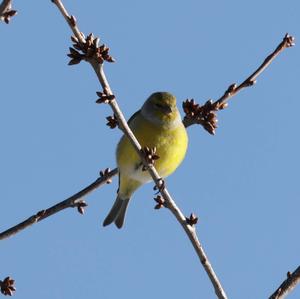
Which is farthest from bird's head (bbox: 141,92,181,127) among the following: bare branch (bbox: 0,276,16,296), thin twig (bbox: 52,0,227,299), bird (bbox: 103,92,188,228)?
bare branch (bbox: 0,276,16,296)

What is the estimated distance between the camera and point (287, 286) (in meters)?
4.39

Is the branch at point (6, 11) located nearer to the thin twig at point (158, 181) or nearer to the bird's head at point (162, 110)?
the thin twig at point (158, 181)

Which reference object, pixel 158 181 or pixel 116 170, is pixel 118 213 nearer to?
pixel 116 170

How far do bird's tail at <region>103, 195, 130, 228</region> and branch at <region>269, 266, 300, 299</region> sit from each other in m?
3.69

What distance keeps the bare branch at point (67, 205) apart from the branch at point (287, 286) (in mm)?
1846

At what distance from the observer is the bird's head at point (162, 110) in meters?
6.86

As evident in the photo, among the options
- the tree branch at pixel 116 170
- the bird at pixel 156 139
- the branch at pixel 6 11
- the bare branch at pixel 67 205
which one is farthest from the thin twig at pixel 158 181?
the bird at pixel 156 139

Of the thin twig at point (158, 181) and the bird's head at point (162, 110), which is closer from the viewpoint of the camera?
the thin twig at point (158, 181)

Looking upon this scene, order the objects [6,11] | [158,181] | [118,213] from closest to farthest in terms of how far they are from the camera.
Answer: [6,11], [158,181], [118,213]

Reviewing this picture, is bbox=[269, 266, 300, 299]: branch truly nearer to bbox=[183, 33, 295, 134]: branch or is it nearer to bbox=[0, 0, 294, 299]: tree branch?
bbox=[0, 0, 294, 299]: tree branch

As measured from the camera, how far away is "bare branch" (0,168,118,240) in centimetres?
491

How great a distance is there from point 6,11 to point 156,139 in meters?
2.73

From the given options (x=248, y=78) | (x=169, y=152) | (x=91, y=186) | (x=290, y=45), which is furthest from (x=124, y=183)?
(x=290, y=45)

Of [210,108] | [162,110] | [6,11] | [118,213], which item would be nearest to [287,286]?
[210,108]
